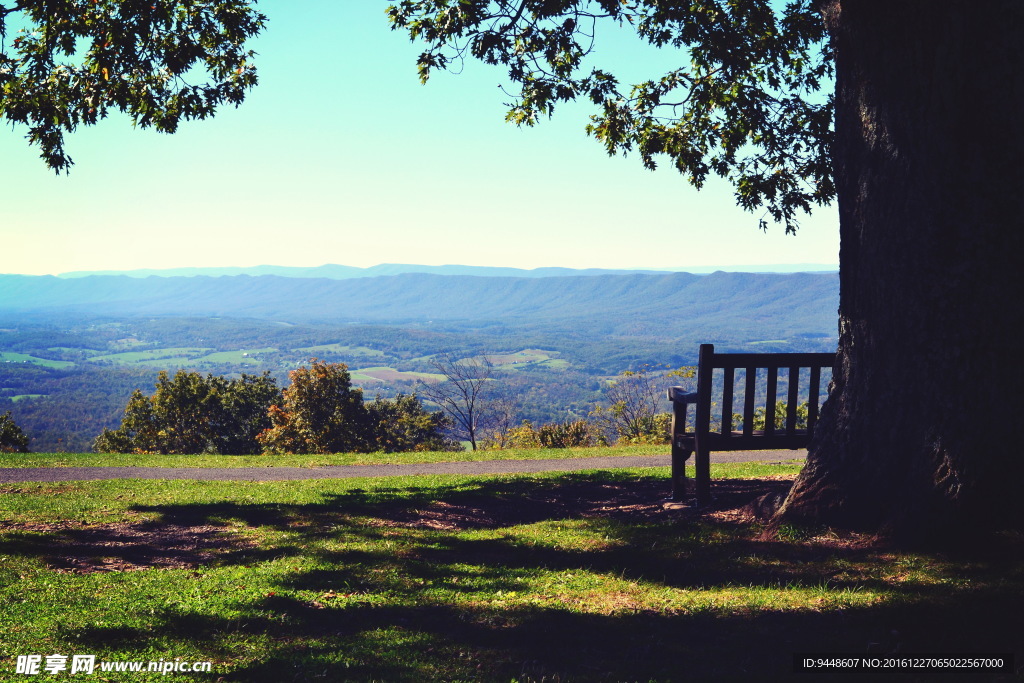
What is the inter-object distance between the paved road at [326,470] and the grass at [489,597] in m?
5.12

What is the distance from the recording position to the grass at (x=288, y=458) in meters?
14.7

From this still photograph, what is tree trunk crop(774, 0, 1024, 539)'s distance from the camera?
5.01m

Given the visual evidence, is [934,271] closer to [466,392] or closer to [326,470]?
[326,470]

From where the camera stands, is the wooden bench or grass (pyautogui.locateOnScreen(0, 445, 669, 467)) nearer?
the wooden bench

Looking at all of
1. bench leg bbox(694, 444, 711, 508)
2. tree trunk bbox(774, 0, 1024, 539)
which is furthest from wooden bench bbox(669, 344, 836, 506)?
tree trunk bbox(774, 0, 1024, 539)

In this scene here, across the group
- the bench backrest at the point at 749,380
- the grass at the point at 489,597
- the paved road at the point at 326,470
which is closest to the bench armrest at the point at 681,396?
the bench backrest at the point at 749,380

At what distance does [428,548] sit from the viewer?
652 cm

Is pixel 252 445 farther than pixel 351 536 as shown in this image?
Yes

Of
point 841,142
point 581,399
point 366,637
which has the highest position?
point 841,142

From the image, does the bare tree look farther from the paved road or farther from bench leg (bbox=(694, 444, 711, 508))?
bench leg (bbox=(694, 444, 711, 508))

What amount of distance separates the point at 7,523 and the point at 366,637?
638 centimetres

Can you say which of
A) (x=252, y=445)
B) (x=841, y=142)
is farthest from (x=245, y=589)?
(x=252, y=445)

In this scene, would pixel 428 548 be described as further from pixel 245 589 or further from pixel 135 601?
pixel 135 601

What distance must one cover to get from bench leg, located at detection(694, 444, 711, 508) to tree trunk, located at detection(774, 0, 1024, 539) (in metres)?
1.68
